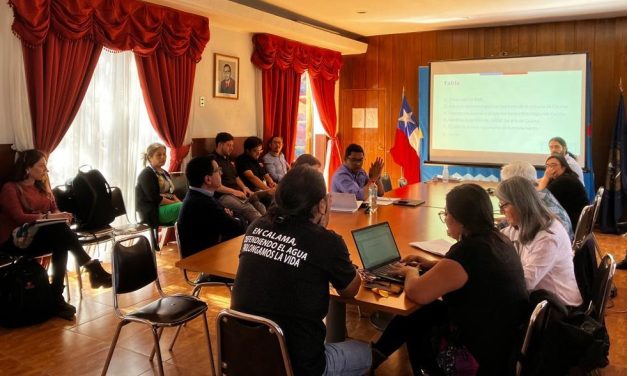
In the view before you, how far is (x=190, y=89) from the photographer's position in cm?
567

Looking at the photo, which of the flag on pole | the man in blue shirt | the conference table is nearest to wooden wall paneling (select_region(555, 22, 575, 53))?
the flag on pole

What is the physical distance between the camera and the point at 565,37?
7.14 m

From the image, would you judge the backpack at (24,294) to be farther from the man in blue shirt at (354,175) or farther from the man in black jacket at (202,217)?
the man in blue shirt at (354,175)

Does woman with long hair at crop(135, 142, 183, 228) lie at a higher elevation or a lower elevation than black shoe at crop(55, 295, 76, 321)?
higher

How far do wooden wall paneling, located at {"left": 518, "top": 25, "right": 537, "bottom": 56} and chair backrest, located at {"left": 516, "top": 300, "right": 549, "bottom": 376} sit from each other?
6158 millimetres

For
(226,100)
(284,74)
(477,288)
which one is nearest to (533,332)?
(477,288)

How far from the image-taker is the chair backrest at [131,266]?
2.56m

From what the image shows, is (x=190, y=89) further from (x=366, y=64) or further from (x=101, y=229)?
(x=366, y=64)

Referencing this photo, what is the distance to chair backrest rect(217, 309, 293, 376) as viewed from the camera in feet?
5.69

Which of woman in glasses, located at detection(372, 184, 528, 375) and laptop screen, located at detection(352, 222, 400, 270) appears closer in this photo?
woman in glasses, located at detection(372, 184, 528, 375)

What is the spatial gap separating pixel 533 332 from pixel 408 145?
6.18 meters

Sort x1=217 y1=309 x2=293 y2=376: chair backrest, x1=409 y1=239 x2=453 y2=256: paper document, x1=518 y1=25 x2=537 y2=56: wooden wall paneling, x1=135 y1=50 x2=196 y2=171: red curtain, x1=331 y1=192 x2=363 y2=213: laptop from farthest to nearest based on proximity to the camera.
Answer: x1=518 y1=25 x2=537 y2=56: wooden wall paneling < x1=135 y1=50 x2=196 y2=171: red curtain < x1=331 y1=192 x2=363 y2=213: laptop < x1=409 y1=239 x2=453 y2=256: paper document < x1=217 y1=309 x2=293 y2=376: chair backrest

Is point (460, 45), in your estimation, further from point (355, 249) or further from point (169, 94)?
point (355, 249)

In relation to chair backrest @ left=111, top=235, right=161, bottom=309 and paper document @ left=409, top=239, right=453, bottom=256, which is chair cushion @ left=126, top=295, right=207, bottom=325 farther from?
paper document @ left=409, top=239, right=453, bottom=256
